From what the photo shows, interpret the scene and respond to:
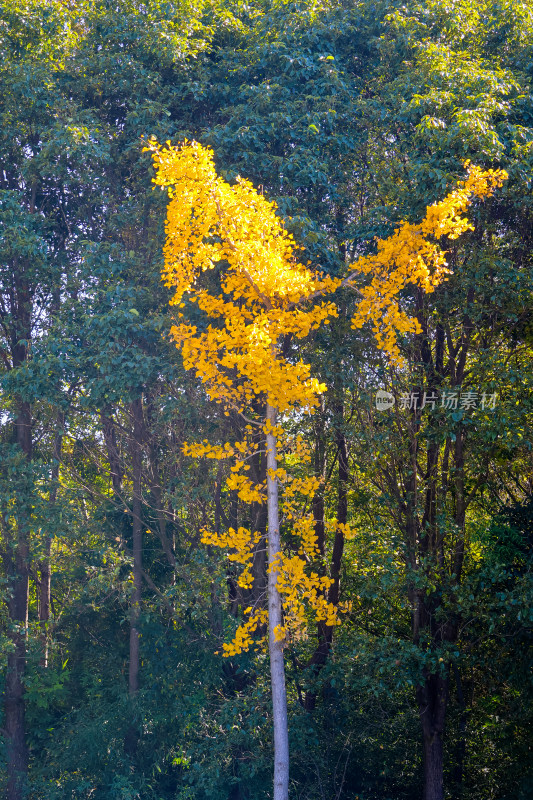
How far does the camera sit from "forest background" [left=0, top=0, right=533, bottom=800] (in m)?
5.75

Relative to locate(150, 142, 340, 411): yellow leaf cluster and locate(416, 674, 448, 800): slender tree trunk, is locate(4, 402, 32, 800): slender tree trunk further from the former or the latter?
locate(416, 674, 448, 800): slender tree trunk

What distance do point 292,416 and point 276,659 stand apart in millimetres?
2351

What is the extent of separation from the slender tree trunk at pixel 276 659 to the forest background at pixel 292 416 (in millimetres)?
1044

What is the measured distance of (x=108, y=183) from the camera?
720 centimetres

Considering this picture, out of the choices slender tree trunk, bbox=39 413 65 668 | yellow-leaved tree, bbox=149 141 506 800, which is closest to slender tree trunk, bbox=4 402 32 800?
slender tree trunk, bbox=39 413 65 668

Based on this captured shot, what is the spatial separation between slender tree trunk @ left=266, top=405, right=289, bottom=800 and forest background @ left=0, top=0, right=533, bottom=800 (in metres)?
1.04

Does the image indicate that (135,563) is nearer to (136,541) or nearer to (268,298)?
(136,541)

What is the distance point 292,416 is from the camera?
22.0 ft

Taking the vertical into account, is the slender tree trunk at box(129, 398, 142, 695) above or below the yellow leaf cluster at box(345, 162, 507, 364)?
below

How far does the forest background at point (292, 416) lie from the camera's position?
5754 mm

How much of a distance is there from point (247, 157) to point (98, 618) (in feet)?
17.9

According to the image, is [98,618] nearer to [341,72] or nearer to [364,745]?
[364,745]

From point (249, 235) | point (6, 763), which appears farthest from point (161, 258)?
point (6, 763)

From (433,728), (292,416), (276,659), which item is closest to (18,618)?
(292,416)
